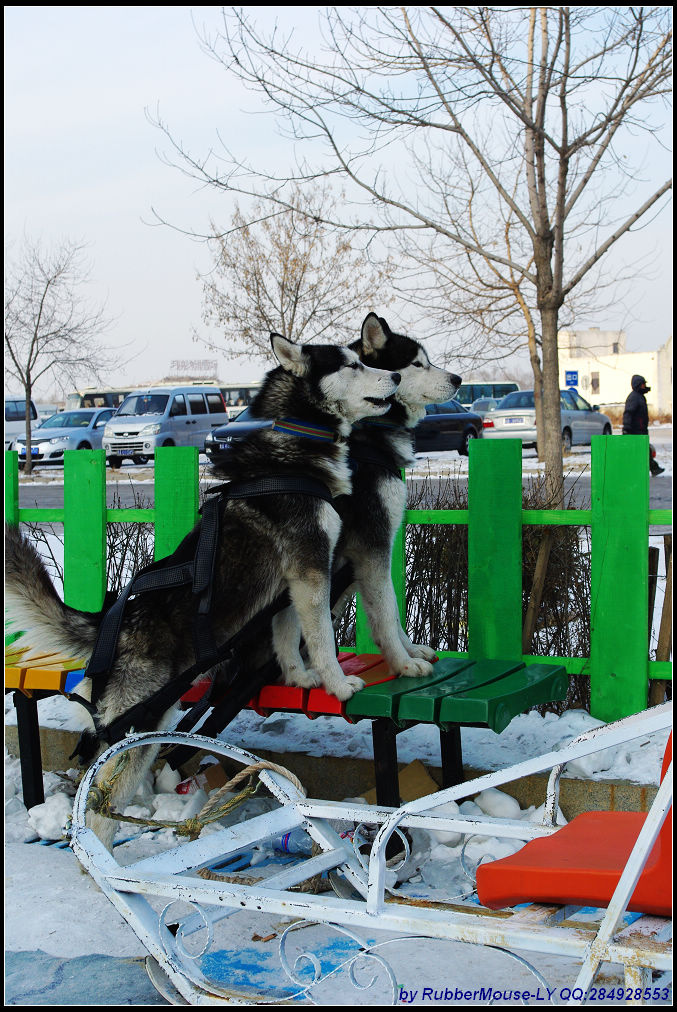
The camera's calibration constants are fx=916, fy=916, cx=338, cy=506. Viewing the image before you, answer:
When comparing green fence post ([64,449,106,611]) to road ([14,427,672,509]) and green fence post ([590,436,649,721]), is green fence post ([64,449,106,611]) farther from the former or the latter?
road ([14,427,672,509])

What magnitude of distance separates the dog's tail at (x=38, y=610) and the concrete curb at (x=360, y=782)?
113 cm

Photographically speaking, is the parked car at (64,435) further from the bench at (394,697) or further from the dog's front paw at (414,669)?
the dog's front paw at (414,669)

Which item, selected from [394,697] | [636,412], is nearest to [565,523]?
[394,697]

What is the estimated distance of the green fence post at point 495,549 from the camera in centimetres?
432

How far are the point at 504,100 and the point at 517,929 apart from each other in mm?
6693

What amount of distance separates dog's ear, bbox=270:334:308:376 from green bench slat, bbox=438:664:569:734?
1.39 metres

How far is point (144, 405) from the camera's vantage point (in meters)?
25.6

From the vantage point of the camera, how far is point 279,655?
3738mm

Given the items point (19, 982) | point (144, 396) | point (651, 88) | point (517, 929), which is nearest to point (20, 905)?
point (19, 982)

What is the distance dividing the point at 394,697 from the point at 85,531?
2.58m

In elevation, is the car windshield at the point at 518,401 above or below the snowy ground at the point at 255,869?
above

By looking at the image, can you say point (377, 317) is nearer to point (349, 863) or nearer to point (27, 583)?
point (27, 583)

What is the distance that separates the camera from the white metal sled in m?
2.00

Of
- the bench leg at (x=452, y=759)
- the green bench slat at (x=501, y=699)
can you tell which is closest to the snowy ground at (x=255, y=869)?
the bench leg at (x=452, y=759)
